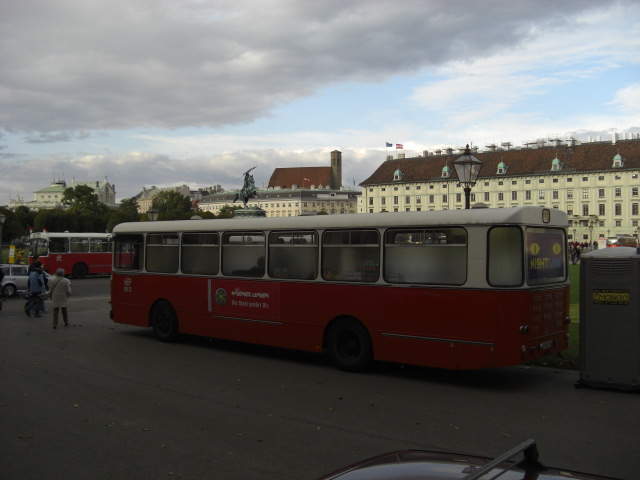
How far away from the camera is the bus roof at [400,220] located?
9.33 meters

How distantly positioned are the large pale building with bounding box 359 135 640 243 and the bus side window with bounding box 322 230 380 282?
3770 inches

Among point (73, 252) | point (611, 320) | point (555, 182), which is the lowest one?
point (611, 320)

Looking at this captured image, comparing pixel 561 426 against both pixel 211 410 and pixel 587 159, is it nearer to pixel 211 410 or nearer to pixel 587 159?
pixel 211 410

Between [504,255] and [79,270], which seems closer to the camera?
[504,255]

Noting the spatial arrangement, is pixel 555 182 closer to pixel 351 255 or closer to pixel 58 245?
pixel 58 245

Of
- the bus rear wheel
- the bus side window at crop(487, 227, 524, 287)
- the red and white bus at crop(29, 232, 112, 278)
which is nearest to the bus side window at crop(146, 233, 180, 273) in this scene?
the bus side window at crop(487, 227, 524, 287)

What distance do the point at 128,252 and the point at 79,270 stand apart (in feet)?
94.2

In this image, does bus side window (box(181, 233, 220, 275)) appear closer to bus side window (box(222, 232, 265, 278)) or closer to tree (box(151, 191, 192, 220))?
bus side window (box(222, 232, 265, 278))

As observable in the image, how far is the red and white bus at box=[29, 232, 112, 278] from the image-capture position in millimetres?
40263

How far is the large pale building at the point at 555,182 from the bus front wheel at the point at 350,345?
96060 millimetres

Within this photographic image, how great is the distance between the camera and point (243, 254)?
1275cm

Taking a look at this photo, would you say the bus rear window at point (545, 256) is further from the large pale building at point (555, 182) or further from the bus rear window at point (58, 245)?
the large pale building at point (555, 182)

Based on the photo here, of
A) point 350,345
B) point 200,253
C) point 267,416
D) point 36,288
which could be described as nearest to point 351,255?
point 350,345

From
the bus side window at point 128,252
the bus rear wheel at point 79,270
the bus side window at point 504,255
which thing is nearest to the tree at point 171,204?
the bus rear wheel at point 79,270
